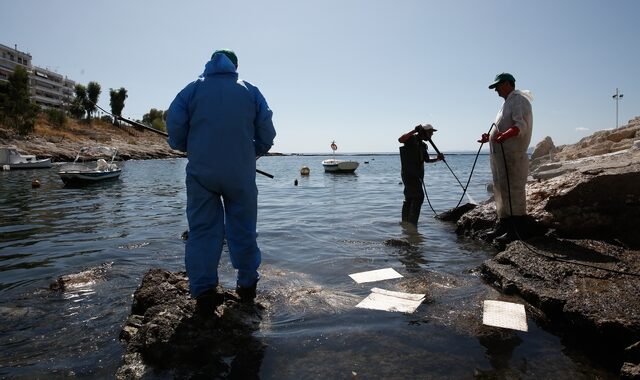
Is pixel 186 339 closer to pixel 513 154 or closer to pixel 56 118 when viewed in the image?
pixel 513 154

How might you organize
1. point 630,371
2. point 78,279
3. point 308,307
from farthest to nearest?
point 78,279 → point 308,307 → point 630,371

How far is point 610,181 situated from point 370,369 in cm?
496

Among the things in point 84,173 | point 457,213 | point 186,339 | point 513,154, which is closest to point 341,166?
point 84,173

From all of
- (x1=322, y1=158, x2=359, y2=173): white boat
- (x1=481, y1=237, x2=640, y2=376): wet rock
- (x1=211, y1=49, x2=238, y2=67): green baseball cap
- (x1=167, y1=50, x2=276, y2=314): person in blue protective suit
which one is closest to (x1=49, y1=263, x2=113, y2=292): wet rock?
(x1=167, y1=50, x2=276, y2=314): person in blue protective suit

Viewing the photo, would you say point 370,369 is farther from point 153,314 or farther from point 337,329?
point 153,314

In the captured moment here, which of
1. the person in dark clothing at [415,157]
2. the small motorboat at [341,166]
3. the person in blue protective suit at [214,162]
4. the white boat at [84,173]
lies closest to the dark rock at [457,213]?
the person in dark clothing at [415,157]

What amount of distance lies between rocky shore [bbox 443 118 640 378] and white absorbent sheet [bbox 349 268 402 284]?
3.70 feet

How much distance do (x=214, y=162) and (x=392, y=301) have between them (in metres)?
2.28

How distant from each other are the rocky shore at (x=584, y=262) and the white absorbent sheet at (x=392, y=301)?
1.02 metres

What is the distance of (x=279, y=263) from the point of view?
20.5ft

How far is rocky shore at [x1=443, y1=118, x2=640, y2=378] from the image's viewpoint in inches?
123

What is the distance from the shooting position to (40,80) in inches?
4456

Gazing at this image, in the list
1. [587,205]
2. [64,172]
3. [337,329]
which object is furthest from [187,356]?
[64,172]

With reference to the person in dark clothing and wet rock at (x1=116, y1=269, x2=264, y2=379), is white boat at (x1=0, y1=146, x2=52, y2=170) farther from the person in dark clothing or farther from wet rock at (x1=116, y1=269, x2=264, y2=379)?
wet rock at (x1=116, y1=269, x2=264, y2=379)
